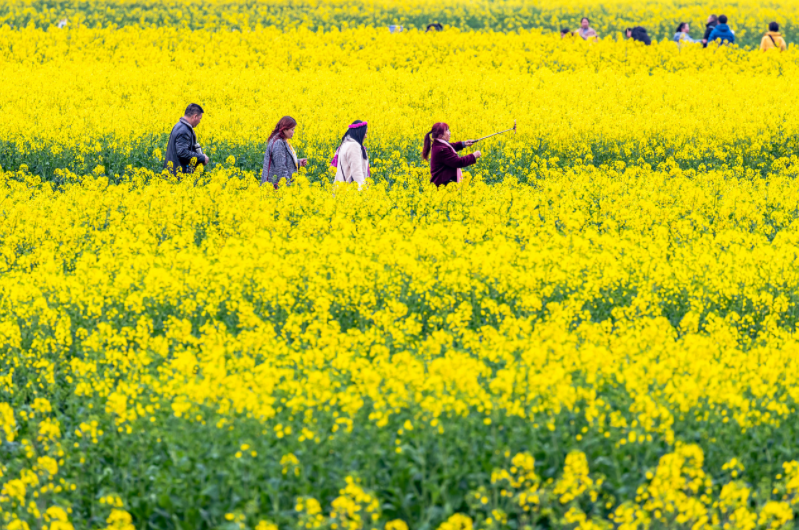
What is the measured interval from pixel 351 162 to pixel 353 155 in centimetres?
11

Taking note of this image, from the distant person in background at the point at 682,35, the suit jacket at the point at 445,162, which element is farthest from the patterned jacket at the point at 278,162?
the distant person in background at the point at 682,35

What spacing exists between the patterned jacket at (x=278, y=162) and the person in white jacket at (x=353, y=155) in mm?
744

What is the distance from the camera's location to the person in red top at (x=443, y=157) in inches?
514

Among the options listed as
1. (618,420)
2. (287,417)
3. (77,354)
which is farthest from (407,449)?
(77,354)

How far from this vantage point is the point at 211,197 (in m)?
13.4

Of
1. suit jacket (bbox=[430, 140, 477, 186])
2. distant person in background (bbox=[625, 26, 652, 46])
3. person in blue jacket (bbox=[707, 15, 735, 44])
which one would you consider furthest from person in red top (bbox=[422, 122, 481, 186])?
person in blue jacket (bbox=[707, 15, 735, 44])

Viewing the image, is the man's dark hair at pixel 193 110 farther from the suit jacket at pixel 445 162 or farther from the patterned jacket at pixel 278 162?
the suit jacket at pixel 445 162

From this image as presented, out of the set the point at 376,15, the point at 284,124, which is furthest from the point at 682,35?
the point at 284,124

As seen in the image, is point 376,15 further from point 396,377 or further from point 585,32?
point 396,377

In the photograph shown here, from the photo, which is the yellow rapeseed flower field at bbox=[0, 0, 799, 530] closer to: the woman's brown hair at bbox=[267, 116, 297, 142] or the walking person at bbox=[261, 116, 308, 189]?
the walking person at bbox=[261, 116, 308, 189]

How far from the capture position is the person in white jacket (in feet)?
43.1

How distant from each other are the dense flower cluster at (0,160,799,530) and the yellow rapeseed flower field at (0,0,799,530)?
0.03 meters

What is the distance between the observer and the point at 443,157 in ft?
43.7

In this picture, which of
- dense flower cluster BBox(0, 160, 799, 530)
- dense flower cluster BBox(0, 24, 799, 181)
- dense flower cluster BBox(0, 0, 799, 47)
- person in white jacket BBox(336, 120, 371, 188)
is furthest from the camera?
dense flower cluster BBox(0, 0, 799, 47)
